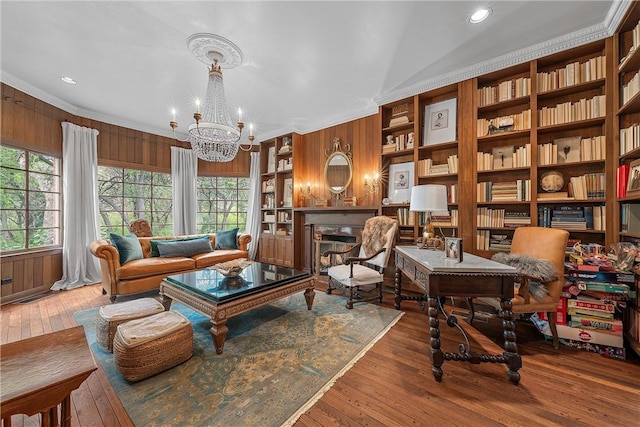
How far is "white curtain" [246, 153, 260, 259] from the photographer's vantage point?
545 centimetres

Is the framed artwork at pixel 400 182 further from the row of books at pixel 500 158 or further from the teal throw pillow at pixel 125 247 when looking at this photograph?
the teal throw pillow at pixel 125 247

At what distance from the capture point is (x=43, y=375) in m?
0.95

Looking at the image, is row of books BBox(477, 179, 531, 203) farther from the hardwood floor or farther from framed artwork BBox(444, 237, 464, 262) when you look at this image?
the hardwood floor

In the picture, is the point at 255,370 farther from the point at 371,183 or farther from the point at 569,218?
the point at 569,218

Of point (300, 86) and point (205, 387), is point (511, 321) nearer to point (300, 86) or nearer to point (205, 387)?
point (205, 387)

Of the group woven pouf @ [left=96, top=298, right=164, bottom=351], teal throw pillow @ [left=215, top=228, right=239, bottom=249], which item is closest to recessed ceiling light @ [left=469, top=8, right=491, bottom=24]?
woven pouf @ [left=96, top=298, right=164, bottom=351]

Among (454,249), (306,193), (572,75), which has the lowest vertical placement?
(454,249)

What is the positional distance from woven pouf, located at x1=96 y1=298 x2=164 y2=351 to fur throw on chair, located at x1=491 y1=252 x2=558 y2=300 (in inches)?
123

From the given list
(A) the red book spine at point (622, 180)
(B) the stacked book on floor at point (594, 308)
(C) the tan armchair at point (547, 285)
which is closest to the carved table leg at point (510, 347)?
(C) the tan armchair at point (547, 285)

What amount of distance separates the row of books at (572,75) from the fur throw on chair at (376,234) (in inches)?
85.7

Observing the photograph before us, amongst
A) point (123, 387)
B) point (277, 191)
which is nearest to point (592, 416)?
point (123, 387)

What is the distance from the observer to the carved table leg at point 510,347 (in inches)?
64.2

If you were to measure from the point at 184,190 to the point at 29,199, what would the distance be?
6.96 ft

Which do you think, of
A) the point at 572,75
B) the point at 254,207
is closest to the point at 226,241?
the point at 254,207
